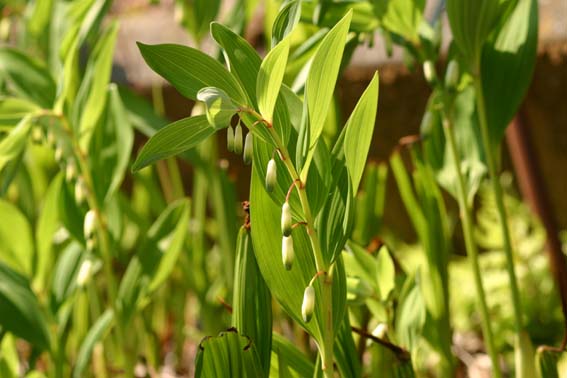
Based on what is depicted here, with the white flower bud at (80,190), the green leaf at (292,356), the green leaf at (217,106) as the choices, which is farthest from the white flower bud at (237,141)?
the white flower bud at (80,190)

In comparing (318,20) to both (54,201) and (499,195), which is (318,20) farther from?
(54,201)

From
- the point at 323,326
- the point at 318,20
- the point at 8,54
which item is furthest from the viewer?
the point at 8,54

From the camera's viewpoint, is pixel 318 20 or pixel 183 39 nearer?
pixel 318 20

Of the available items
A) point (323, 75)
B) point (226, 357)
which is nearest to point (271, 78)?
point (323, 75)

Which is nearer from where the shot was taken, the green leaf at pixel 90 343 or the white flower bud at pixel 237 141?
the white flower bud at pixel 237 141

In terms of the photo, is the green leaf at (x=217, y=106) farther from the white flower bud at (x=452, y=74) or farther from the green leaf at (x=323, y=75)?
the white flower bud at (x=452, y=74)

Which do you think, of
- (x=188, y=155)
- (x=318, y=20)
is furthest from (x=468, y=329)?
(x=318, y=20)

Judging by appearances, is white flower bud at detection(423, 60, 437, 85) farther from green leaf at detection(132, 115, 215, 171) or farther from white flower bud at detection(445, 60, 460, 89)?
green leaf at detection(132, 115, 215, 171)
